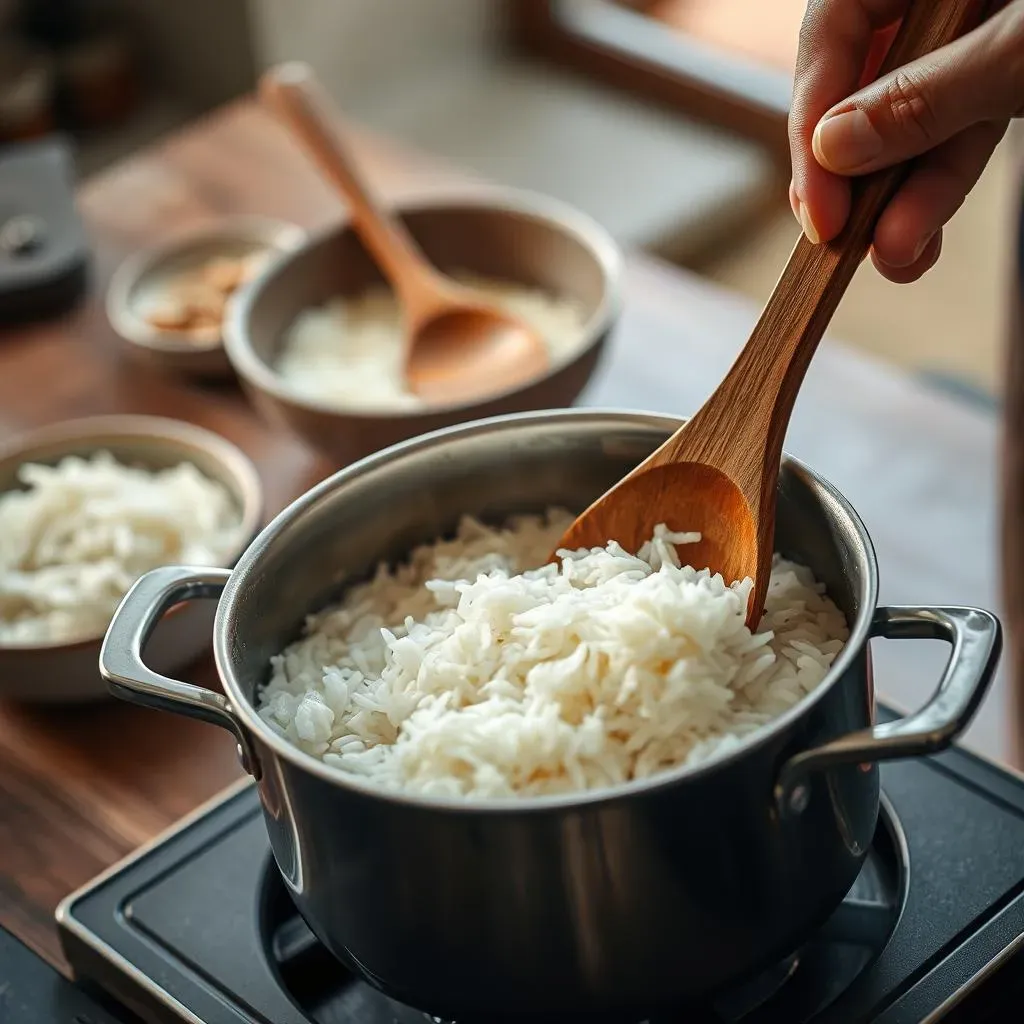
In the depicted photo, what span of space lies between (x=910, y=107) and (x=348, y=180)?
0.72 metres

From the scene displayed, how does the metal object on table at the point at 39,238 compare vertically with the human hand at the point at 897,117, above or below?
below

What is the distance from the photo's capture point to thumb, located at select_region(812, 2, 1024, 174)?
2.29ft

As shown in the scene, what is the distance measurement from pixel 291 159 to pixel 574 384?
2.32ft

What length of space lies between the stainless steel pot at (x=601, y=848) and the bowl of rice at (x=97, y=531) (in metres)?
0.31

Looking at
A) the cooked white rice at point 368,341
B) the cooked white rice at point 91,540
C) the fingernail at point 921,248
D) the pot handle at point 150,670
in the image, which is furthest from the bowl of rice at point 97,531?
the fingernail at point 921,248

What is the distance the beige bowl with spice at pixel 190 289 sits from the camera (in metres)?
1.38

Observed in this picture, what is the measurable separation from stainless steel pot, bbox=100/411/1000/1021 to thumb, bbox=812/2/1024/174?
0.60ft

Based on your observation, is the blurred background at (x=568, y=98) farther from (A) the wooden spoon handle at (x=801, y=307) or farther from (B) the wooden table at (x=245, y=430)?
(A) the wooden spoon handle at (x=801, y=307)

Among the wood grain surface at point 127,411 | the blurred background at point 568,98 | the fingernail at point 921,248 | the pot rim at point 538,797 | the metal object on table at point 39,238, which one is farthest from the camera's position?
the blurred background at point 568,98

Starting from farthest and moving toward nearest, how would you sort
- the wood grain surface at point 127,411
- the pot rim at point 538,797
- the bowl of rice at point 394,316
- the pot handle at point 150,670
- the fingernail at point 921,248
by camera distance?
the bowl of rice at point 394,316 → the wood grain surface at point 127,411 → the fingernail at point 921,248 → the pot handle at point 150,670 → the pot rim at point 538,797

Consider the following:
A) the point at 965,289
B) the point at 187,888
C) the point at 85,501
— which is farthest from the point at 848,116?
the point at 965,289

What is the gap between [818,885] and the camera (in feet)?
2.13

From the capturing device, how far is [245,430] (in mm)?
1343

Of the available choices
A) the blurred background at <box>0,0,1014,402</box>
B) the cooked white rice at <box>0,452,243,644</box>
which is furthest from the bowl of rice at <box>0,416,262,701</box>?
the blurred background at <box>0,0,1014,402</box>
